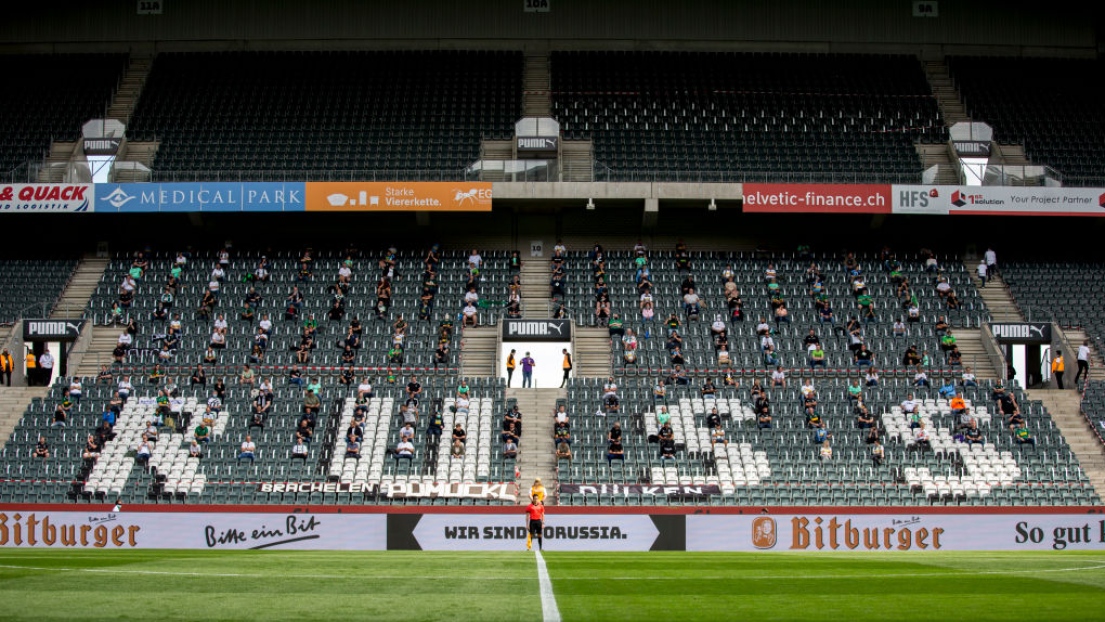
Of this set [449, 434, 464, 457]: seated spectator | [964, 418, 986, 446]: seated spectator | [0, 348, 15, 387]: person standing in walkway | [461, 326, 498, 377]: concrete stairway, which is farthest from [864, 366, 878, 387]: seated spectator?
[0, 348, 15, 387]: person standing in walkway

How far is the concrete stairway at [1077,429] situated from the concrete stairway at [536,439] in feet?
50.3

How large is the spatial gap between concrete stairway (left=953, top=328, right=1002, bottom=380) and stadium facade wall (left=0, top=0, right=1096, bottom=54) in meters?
17.1

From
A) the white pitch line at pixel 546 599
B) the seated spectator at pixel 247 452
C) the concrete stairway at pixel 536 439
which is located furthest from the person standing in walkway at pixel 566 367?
the white pitch line at pixel 546 599

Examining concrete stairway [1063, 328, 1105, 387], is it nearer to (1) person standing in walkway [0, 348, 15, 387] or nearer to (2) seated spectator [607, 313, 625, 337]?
(2) seated spectator [607, 313, 625, 337]

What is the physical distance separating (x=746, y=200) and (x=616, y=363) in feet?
27.2

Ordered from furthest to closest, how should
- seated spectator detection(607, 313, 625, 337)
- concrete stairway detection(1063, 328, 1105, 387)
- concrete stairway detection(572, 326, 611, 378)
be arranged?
seated spectator detection(607, 313, 625, 337) → concrete stairway detection(1063, 328, 1105, 387) → concrete stairway detection(572, 326, 611, 378)

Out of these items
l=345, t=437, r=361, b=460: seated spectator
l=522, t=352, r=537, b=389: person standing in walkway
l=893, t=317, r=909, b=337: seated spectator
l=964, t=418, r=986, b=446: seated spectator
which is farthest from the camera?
l=893, t=317, r=909, b=337: seated spectator

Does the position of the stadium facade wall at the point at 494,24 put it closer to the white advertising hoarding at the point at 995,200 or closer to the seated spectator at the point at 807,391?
the white advertising hoarding at the point at 995,200

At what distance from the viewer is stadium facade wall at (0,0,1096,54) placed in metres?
53.1

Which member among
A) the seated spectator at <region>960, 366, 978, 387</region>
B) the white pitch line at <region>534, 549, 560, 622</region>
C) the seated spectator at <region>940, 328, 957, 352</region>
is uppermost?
the seated spectator at <region>940, 328, 957, 352</region>

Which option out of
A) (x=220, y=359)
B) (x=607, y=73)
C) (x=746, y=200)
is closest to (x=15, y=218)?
(x=220, y=359)

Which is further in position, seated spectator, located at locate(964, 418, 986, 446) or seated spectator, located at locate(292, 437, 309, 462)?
seated spectator, located at locate(964, 418, 986, 446)

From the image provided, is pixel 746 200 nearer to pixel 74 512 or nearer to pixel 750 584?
pixel 74 512

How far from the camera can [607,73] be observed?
50469 millimetres
